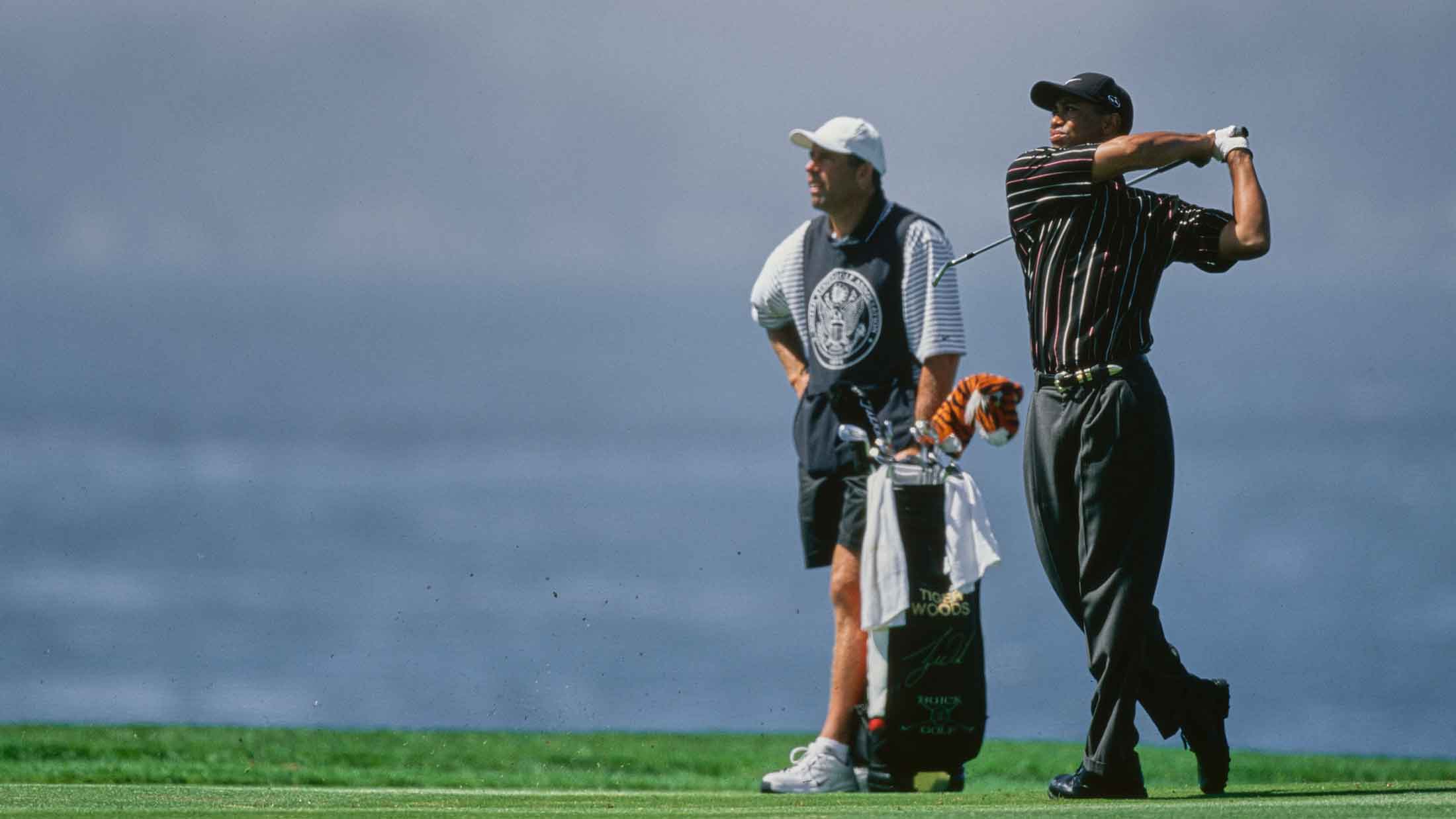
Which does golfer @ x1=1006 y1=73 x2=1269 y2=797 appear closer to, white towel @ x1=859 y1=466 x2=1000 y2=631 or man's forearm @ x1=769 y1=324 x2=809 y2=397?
white towel @ x1=859 y1=466 x2=1000 y2=631

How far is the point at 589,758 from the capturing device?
853 cm

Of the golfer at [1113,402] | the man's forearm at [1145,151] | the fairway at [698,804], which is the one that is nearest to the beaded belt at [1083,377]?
the golfer at [1113,402]

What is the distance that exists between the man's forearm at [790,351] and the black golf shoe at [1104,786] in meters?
2.02

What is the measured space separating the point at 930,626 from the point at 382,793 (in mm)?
1936

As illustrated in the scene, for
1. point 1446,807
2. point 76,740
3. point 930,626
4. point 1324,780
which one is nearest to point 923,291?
point 930,626

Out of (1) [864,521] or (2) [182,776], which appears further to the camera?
(2) [182,776]

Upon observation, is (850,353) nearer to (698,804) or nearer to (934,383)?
(934,383)

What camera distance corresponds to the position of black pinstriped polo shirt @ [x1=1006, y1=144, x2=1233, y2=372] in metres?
4.79

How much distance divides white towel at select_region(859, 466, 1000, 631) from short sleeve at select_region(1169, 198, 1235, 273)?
3.80 ft

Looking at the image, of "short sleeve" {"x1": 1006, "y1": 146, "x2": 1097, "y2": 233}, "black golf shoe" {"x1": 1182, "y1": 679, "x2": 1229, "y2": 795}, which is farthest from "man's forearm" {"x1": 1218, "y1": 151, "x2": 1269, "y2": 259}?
"black golf shoe" {"x1": 1182, "y1": 679, "x2": 1229, "y2": 795}

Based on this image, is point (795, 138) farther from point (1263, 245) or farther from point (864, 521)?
point (1263, 245)

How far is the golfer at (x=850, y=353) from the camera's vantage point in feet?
19.3

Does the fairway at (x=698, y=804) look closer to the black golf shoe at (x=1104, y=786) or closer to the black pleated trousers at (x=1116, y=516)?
the black golf shoe at (x=1104, y=786)

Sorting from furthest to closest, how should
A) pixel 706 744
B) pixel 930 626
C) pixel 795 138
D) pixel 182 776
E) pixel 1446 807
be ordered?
pixel 706 744 → pixel 182 776 → pixel 795 138 → pixel 930 626 → pixel 1446 807
